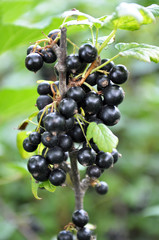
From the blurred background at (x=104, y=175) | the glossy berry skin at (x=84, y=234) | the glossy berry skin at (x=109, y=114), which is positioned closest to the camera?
the glossy berry skin at (x=109, y=114)

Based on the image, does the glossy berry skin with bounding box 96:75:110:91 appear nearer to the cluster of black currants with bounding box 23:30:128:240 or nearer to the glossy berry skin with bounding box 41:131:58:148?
the cluster of black currants with bounding box 23:30:128:240

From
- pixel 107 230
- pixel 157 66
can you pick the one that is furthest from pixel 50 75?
pixel 107 230

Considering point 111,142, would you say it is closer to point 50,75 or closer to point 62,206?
point 62,206

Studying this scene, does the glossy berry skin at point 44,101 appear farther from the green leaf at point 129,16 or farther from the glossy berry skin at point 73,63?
the green leaf at point 129,16

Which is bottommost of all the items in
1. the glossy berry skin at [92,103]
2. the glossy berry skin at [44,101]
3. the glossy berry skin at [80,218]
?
the glossy berry skin at [80,218]

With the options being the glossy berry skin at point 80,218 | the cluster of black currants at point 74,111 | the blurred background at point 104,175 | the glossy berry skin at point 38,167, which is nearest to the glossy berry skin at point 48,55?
the cluster of black currants at point 74,111

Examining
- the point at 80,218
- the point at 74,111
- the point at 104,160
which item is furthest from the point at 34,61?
the point at 80,218

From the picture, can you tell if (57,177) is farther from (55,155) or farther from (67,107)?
(67,107)
